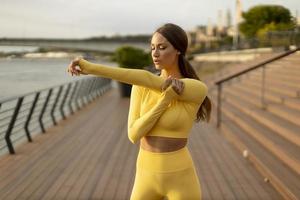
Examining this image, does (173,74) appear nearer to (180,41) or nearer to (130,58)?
(180,41)

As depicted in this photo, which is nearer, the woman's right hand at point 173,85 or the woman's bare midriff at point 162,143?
the woman's right hand at point 173,85

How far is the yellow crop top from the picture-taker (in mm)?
2184

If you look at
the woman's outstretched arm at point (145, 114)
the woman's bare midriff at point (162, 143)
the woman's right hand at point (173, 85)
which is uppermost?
the woman's right hand at point (173, 85)

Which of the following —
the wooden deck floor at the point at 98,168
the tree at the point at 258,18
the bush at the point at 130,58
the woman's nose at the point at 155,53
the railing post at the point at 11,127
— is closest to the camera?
the woman's nose at the point at 155,53

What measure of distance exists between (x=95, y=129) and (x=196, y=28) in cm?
14113

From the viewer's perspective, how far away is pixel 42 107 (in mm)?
10227

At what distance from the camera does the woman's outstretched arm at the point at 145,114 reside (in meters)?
2.22

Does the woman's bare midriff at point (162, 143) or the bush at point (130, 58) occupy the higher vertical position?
the woman's bare midriff at point (162, 143)

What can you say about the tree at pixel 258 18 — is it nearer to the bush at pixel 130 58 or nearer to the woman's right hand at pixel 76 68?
the bush at pixel 130 58

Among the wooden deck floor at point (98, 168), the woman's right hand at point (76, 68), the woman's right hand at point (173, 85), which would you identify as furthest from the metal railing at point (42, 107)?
the woman's right hand at point (173, 85)

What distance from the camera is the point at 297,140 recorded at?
21.5ft

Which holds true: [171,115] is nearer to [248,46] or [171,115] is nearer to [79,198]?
[79,198]

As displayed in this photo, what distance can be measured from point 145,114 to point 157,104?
0.28ft

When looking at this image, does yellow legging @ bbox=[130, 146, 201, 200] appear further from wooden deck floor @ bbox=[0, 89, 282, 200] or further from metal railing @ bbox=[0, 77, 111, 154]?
metal railing @ bbox=[0, 77, 111, 154]
